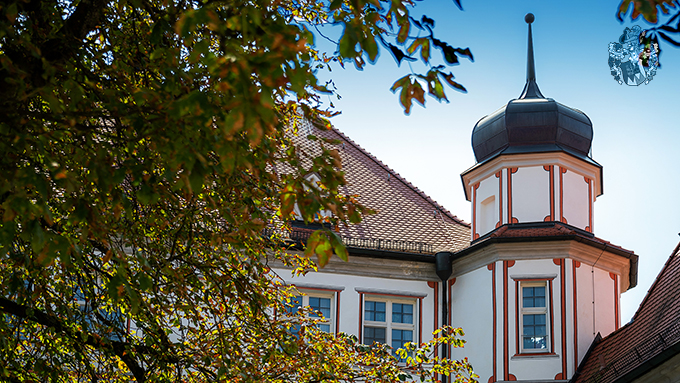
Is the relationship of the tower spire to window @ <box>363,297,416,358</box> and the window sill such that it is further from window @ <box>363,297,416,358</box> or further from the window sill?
the window sill

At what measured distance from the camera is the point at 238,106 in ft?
11.2

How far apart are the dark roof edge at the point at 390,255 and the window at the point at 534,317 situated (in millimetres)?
2321

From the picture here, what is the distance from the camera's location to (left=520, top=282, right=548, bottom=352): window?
16.8 meters

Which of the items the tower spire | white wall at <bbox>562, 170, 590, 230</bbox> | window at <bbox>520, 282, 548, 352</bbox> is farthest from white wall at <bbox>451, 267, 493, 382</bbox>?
the tower spire

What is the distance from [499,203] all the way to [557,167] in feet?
4.68

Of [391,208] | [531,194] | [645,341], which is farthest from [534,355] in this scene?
[391,208]

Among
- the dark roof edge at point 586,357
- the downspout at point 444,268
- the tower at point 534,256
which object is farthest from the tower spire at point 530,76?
the dark roof edge at point 586,357

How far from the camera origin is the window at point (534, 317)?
16.8 meters

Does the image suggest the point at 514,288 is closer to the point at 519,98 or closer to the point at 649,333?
the point at 649,333

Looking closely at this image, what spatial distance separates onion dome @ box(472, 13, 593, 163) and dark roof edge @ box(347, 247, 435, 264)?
2607 mm

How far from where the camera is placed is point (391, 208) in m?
20.7

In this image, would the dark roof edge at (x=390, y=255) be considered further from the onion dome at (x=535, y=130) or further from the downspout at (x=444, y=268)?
the onion dome at (x=535, y=130)

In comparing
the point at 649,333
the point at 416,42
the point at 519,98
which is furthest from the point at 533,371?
the point at 416,42

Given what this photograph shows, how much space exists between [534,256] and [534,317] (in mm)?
1222
